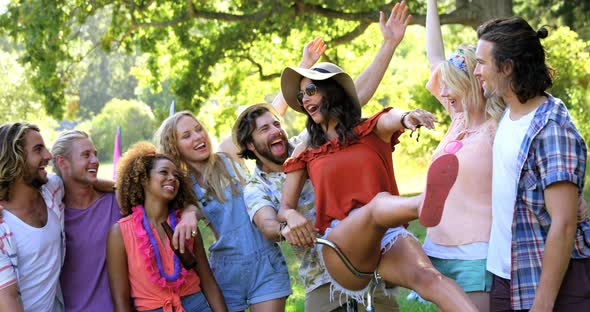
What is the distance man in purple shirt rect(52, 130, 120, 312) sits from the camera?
13.9 feet

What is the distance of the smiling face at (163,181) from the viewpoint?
429 cm

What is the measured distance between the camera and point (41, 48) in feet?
40.2

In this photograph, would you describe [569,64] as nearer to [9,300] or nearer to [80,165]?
[80,165]

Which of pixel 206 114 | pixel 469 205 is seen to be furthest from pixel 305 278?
pixel 206 114

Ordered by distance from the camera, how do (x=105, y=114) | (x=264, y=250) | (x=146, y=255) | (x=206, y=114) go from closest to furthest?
(x=146, y=255), (x=264, y=250), (x=206, y=114), (x=105, y=114)

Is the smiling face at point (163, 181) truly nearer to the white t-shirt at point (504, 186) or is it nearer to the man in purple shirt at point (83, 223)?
the man in purple shirt at point (83, 223)

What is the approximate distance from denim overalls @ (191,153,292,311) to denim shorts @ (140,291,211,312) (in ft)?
0.49

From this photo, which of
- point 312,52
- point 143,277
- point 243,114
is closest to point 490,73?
point 243,114

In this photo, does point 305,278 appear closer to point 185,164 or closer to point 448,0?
point 185,164

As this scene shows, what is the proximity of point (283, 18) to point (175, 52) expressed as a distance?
3.50 metres

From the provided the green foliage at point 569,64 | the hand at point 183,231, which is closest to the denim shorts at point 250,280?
the hand at point 183,231

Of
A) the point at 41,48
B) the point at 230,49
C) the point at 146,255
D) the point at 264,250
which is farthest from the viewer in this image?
the point at 230,49

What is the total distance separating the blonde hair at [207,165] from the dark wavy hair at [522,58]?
6.50 ft

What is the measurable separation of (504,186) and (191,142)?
2074 mm
